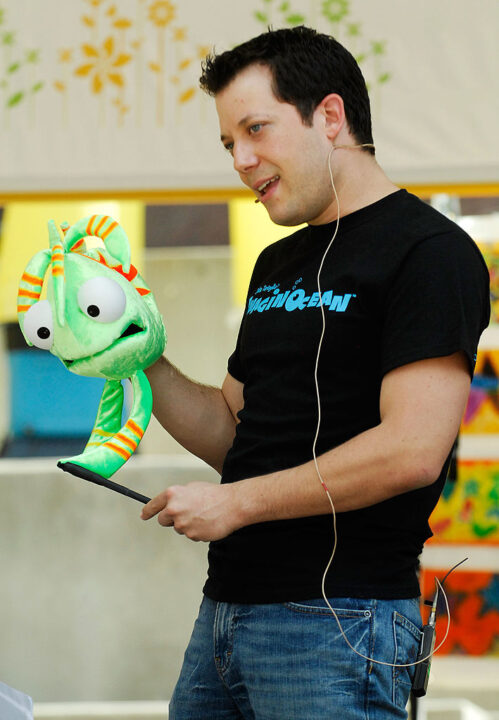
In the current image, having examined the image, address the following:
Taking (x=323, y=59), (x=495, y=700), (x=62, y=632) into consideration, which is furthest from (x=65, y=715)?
(x=323, y=59)

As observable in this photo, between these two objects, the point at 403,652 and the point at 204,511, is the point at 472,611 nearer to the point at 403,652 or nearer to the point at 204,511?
the point at 403,652

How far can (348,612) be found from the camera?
105cm

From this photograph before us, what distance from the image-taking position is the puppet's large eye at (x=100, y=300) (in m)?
1.14

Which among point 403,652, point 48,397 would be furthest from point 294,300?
point 48,397

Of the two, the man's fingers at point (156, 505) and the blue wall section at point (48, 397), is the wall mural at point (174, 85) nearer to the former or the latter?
the blue wall section at point (48, 397)

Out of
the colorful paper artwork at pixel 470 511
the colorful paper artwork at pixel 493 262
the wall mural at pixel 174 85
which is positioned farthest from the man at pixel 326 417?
the colorful paper artwork at pixel 470 511

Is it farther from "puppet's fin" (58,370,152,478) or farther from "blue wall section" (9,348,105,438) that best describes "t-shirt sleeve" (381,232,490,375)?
"blue wall section" (9,348,105,438)

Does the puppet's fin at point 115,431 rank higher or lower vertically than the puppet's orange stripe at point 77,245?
lower

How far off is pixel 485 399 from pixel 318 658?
1.49m

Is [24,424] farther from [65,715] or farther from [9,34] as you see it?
[9,34]

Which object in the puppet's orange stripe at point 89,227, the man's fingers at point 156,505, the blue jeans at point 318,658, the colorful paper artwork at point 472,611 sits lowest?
the colorful paper artwork at point 472,611

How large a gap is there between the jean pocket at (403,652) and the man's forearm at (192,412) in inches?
16.6

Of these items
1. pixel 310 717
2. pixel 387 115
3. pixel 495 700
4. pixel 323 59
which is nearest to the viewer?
pixel 310 717

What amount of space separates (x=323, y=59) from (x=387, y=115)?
42.3 inches
